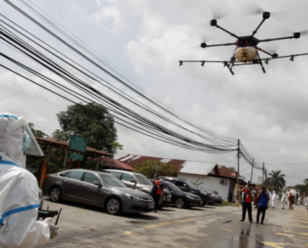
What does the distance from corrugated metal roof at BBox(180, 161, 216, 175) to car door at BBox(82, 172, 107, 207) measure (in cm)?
2661

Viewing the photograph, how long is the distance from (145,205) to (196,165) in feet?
97.2

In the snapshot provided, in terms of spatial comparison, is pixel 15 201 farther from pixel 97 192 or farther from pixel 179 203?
pixel 179 203

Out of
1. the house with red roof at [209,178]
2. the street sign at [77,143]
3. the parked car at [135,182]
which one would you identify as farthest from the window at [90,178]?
the house with red roof at [209,178]

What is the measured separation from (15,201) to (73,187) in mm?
9872

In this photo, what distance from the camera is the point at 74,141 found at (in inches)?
624

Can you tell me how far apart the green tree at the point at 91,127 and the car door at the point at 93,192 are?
20.2 metres

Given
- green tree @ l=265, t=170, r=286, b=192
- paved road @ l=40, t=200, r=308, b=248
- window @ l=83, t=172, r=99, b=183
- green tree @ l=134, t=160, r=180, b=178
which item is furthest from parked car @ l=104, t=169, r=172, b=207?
green tree @ l=265, t=170, r=286, b=192

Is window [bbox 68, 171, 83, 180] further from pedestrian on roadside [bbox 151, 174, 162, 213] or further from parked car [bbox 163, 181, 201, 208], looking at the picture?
parked car [bbox 163, 181, 201, 208]

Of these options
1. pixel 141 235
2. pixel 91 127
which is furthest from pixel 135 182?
pixel 91 127

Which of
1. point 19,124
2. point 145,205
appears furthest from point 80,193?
point 19,124

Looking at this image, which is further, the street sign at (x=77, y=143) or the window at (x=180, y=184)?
the window at (x=180, y=184)

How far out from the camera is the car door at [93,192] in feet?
34.7

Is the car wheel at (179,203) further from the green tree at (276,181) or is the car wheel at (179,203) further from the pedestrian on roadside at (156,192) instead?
the green tree at (276,181)

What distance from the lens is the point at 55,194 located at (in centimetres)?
1153
